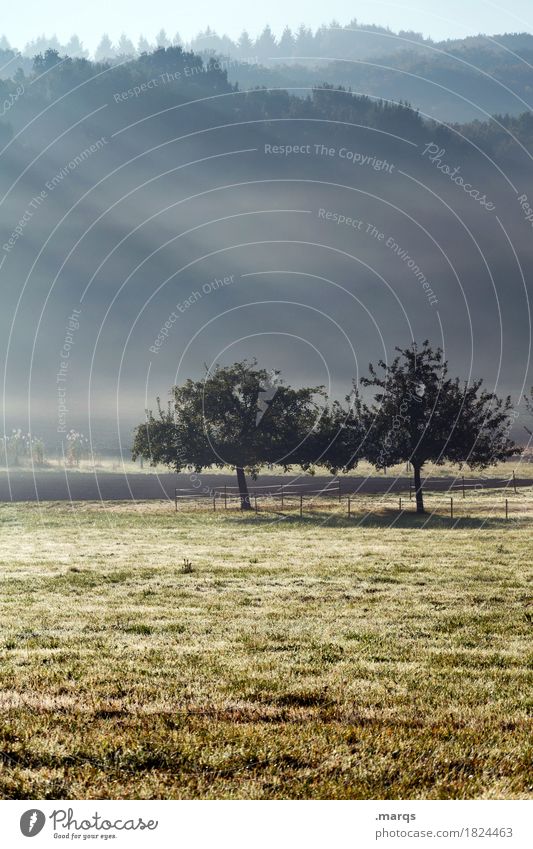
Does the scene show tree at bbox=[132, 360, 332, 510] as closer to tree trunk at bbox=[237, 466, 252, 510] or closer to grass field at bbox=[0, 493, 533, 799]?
tree trunk at bbox=[237, 466, 252, 510]

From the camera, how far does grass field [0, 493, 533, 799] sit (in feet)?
24.6

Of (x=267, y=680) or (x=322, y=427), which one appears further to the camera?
(x=322, y=427)

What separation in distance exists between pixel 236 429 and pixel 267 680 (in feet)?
191

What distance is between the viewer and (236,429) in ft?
227

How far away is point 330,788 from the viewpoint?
716 cm

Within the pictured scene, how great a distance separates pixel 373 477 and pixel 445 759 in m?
103

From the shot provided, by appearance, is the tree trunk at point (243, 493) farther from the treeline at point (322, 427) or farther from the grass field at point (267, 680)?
the grass field at point (267, 680)

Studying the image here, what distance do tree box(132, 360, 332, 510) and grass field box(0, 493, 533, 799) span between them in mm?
40013

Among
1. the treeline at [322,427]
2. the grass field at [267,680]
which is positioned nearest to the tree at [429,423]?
the treeline at [322,427]

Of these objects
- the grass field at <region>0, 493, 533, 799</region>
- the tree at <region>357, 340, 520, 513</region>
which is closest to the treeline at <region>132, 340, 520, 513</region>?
the tree at <region>357, 340, 520, 513</region>

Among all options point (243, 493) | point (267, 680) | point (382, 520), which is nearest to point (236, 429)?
point (243, 493)

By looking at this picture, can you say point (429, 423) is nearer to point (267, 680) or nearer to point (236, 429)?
point (236, 429)
